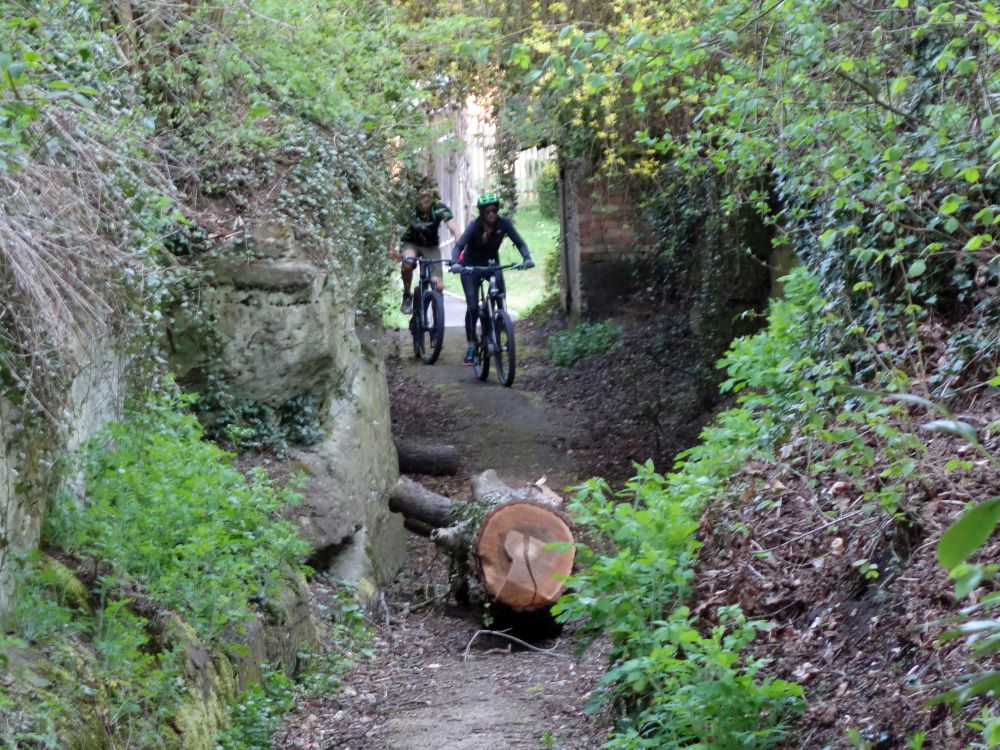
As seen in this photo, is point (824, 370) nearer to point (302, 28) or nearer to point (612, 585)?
point (612, 585)

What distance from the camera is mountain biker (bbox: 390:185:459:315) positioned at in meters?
14.3

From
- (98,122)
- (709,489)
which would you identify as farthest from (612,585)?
(98,122)

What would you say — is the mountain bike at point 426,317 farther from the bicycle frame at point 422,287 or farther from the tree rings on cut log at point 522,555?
the tree rings on cut log at point 522,555

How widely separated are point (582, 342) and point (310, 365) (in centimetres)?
797

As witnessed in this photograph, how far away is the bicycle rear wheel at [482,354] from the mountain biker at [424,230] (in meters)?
1.03

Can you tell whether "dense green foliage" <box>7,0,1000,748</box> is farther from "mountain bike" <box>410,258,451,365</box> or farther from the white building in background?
"mountain bike" <box>410,258,451,365</box>

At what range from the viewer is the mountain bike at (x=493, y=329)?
13.4 meters

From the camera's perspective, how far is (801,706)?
3955 millimetres

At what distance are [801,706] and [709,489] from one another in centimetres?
194

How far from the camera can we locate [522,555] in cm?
803

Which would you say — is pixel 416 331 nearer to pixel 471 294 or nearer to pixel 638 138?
pixel 471 294

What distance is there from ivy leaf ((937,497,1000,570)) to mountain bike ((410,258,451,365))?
13.5 m

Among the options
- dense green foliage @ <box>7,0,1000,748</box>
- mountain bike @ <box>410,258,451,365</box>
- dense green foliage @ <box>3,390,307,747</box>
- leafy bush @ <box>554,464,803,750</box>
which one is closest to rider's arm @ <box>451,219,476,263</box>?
mountain bike @ <box>410,258,451,365</box>

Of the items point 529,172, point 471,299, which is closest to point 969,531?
point 471,299
